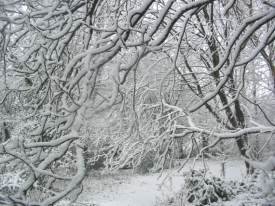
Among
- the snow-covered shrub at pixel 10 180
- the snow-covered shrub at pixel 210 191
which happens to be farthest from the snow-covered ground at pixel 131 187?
the snow-covered shrub at pixel 10 180

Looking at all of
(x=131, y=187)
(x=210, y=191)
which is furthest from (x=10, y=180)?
(x=131, y=187)

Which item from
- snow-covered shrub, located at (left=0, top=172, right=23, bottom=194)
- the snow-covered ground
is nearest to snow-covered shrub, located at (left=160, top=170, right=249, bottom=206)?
the snow-covered ground

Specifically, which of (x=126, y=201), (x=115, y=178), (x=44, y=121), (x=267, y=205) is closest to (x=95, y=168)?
(x=115, y=178)

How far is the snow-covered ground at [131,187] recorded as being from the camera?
12.4m

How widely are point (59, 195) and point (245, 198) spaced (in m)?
5.05

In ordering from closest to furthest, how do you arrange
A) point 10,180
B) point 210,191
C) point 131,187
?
point 10,180 < point 210,191 < point 131,187

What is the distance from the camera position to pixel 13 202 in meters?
2.07

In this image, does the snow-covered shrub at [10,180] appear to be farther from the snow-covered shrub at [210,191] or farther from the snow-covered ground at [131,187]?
the snow-covered ground at [131,187]

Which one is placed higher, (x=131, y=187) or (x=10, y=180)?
(x=10, y=180)

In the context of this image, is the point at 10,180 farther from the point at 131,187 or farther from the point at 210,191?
the point at 131,187

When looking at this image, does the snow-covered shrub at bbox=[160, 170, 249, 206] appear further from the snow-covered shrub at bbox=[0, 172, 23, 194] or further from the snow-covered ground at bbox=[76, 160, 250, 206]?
the snow-covered shrub at bbox=[0, 172, 23, 194]

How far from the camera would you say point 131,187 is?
15734 millimetres

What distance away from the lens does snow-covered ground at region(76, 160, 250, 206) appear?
12430 mm

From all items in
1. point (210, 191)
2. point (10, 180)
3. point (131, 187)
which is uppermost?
point (10, 180)
